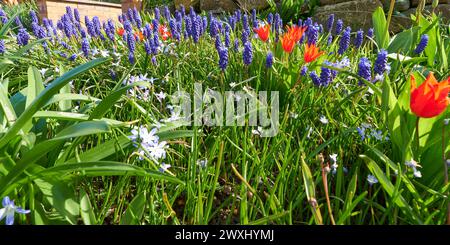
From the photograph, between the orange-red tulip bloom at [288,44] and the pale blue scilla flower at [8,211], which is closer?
the pale blue scilla flower at [8,211]

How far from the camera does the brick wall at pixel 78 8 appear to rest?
6324 millimetres

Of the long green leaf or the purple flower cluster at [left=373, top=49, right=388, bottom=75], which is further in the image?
the purple flower cluster at [left=373, top=49, right=388, bottom=75]

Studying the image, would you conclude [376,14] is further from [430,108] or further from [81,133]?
[81,133]

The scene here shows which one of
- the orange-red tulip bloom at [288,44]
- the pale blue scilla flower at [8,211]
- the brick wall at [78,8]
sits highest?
the brick wall at [78,8]

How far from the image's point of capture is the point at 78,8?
7.16 meters

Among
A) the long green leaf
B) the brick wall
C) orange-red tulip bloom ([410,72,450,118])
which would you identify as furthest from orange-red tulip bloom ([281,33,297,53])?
the brick wall

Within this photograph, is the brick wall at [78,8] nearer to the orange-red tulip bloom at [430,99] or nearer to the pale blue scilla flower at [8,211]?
the pale blue scilla flower at [8,211]

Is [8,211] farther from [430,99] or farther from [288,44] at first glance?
[288,44]

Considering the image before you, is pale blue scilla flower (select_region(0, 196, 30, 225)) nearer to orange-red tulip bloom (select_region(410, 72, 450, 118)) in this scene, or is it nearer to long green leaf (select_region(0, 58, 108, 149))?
long green leaf (select_region(0, 58, 108, 149))

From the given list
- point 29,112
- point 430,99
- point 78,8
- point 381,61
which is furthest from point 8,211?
point 78,8

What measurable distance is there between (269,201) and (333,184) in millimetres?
407

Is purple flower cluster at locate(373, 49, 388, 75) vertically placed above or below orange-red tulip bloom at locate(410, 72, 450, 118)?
above

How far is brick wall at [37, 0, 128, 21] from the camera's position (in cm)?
632

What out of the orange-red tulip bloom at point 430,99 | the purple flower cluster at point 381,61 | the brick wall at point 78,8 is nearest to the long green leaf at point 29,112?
the orange-red tulip bloom at point 430,99
